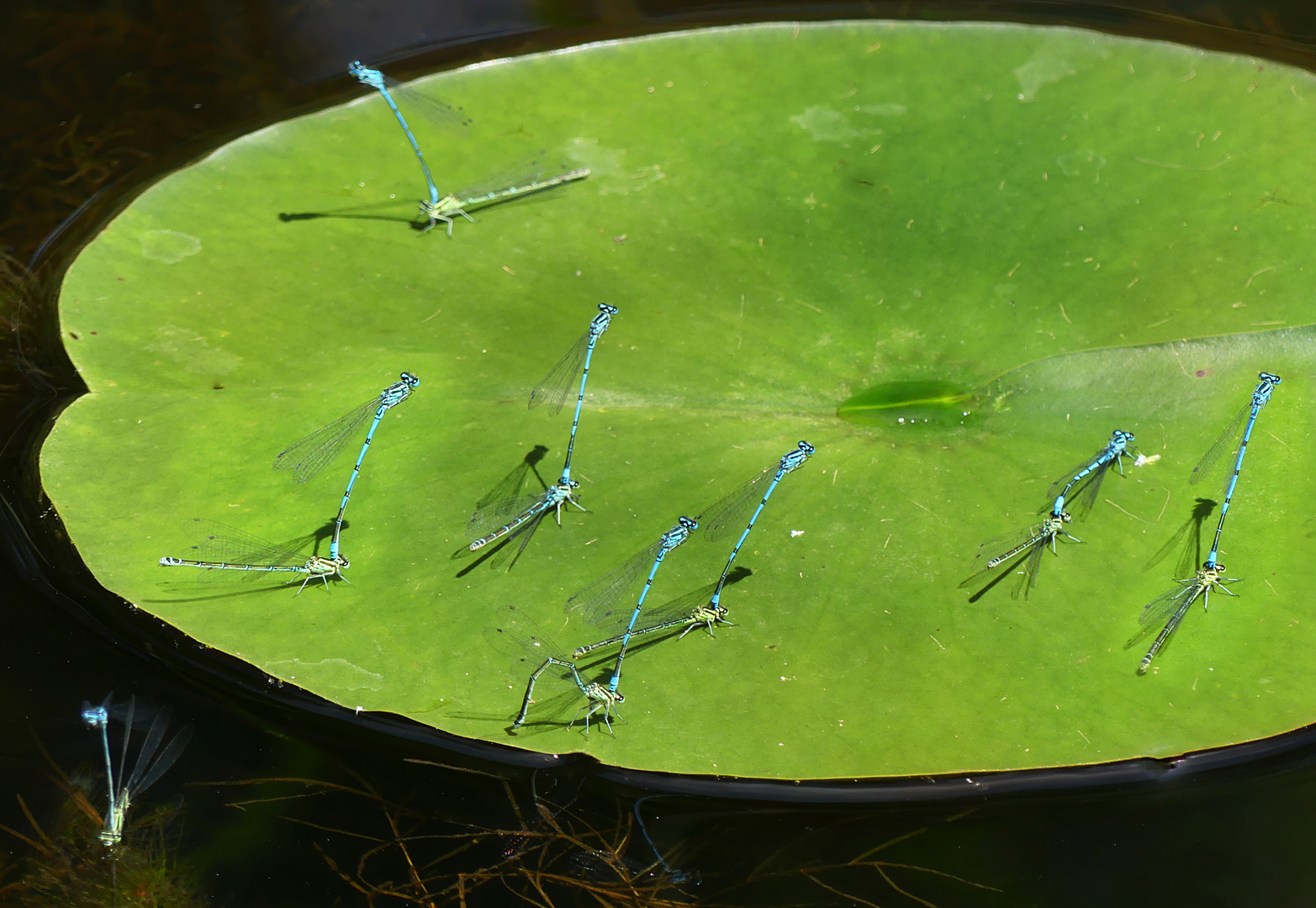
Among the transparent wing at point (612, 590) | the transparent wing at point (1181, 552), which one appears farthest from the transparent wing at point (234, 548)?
the transparent wing at point (1181, 552)

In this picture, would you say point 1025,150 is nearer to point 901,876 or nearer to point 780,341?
point 780,341

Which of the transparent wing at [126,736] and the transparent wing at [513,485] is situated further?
the transparent wing at [513,485]

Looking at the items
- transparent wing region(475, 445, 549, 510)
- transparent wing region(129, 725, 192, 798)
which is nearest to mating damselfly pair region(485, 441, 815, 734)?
transparent wing region(475, 445, 549, 510)

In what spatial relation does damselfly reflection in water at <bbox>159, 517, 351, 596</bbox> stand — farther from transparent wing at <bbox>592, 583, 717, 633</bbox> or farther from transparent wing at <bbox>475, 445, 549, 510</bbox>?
transparent wing at <bbox>592, 583, 717, 633</bbox>

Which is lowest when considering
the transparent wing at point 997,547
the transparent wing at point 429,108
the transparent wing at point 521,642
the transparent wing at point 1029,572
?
the transparent wing at point 521,642

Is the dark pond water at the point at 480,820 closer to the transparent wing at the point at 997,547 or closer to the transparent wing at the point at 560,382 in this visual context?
the transparent wing at the point at 997,547

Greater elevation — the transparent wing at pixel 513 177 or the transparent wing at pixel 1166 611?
the transparent wing at pixel 513 177

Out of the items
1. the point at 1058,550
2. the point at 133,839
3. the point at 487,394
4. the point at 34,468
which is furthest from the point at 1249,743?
the point at 34,468
